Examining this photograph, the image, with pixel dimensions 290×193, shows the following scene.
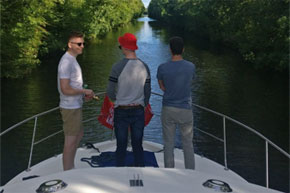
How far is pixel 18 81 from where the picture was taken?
78.7ft

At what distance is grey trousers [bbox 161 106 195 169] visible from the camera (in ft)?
14.6

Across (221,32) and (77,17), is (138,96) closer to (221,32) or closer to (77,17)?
(77,17)

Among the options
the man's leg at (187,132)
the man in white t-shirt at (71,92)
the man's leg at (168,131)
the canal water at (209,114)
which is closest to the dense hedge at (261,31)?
A: the canal water at (209,114)

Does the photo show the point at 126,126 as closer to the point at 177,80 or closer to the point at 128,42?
the point at 177,80

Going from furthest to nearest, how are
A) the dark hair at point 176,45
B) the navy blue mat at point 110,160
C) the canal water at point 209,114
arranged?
the canal water at point 209,114
the navy blue mat at point 110,160
the dark hair at point 176,45

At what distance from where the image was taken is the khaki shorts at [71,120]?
430 centimetres

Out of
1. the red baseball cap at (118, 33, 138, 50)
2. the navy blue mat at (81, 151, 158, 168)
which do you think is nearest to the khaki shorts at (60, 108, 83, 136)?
the navy blue mat at (81, 151, 158, 168)

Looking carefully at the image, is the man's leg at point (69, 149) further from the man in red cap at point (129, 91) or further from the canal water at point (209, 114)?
the canal water at point (209, 114)

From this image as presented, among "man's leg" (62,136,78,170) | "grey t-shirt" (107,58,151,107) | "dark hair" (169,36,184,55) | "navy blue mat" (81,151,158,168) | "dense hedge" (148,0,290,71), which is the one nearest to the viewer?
"grey t-shirt" (107,58,151,107)

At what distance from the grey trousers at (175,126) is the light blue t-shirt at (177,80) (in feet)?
0.29

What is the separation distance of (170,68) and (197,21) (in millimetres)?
61703

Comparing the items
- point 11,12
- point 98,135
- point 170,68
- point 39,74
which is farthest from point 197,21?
point 170,68

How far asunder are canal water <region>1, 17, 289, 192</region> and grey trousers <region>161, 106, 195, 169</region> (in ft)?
26.4

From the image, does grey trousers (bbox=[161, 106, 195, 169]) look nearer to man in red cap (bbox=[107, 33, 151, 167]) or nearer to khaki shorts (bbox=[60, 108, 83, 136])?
man in red cap (bbox=[107, 33, 151, 167])
